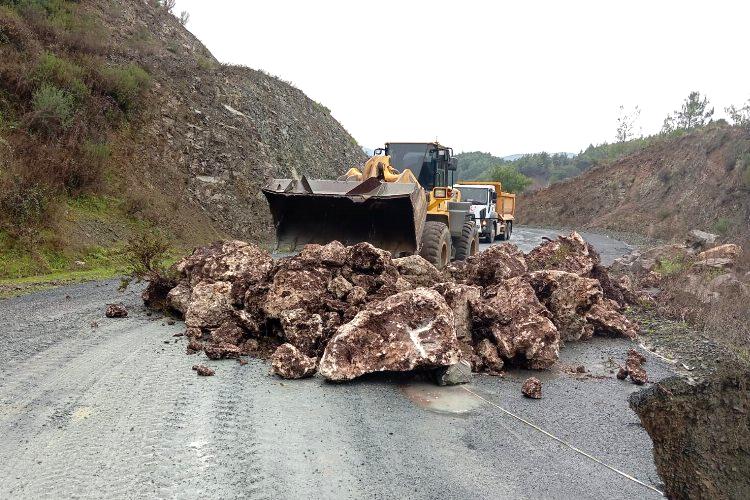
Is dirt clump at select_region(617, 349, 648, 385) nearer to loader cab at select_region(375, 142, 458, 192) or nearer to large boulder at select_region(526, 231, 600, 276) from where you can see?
large boulder at select_region(526, 231, 600, 276)

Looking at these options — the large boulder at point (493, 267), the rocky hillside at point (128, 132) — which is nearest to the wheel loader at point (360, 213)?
the large boulder at point (493, 267)

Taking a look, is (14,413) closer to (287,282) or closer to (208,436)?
(208,436)

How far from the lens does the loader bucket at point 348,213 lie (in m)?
9.23

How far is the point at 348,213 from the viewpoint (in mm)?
9781

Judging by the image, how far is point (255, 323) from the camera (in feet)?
22.4

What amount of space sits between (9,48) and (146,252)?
37.2ft

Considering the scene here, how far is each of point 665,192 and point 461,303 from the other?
3212 centimetres

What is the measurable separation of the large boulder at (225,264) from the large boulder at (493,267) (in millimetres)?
3203

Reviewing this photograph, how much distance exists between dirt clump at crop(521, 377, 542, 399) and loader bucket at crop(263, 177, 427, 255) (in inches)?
160

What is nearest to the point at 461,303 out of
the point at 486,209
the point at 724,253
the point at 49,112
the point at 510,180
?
the point at 724,253

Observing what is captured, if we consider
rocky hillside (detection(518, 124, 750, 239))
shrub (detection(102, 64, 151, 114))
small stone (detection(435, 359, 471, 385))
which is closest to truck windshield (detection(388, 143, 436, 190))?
small stone (detection(435, 359, 471, 385))

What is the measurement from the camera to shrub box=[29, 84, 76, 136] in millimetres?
14273

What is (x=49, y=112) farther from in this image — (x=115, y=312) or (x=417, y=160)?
(x=417, y=160)

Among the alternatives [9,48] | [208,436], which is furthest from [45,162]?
[208,436]
